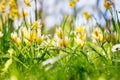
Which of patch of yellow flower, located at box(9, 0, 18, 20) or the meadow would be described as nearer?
the meadow

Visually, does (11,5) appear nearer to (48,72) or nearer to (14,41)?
(14,41)

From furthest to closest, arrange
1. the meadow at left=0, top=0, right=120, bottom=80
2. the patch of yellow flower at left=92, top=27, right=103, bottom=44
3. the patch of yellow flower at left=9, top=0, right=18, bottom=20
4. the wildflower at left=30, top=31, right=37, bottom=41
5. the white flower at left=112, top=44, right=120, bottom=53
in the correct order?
the patch of yellow flower at left=9, top=0, right=18, bottom=20
the patch of yellow flower at left=92, top=27, right=103, bottom=44
the wildflower at left=30, top=31, right=37, bottom=41
the white flower at left=112, top=44, right=120, bottom=53
the meadow at left=0, top=0, right=120, bottom=80

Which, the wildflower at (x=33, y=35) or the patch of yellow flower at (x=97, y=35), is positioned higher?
the wildflower at (x=33, y=35)

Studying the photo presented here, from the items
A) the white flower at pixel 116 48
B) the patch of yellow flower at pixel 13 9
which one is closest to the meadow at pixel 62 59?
the white flower at pixel 116 48

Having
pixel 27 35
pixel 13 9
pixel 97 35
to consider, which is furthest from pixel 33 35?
pixel 13 9

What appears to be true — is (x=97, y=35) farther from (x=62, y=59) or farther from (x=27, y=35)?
(x=27, y=35)

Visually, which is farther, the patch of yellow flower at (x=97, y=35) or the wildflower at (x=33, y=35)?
the patch of yellow flower at (x=97, y=35)

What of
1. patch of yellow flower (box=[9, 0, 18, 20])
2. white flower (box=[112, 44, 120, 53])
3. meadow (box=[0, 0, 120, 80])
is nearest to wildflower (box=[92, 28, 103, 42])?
meadow (box=[0, 0, 120, 80])

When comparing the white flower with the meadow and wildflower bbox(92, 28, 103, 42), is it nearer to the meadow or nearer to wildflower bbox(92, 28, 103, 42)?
the meadow

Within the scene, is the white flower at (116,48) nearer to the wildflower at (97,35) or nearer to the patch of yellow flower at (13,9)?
the wildflower at (97,35)

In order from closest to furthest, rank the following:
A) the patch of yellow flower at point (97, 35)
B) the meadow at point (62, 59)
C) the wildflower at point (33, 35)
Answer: the meadow at point (62, 59) → the wildflower at point (33, 35) → the patch of yellow flower at point (97, 35)

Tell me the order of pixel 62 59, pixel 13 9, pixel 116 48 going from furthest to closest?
pixel 13 9 < pixel 62 59 < pixel 116 48
